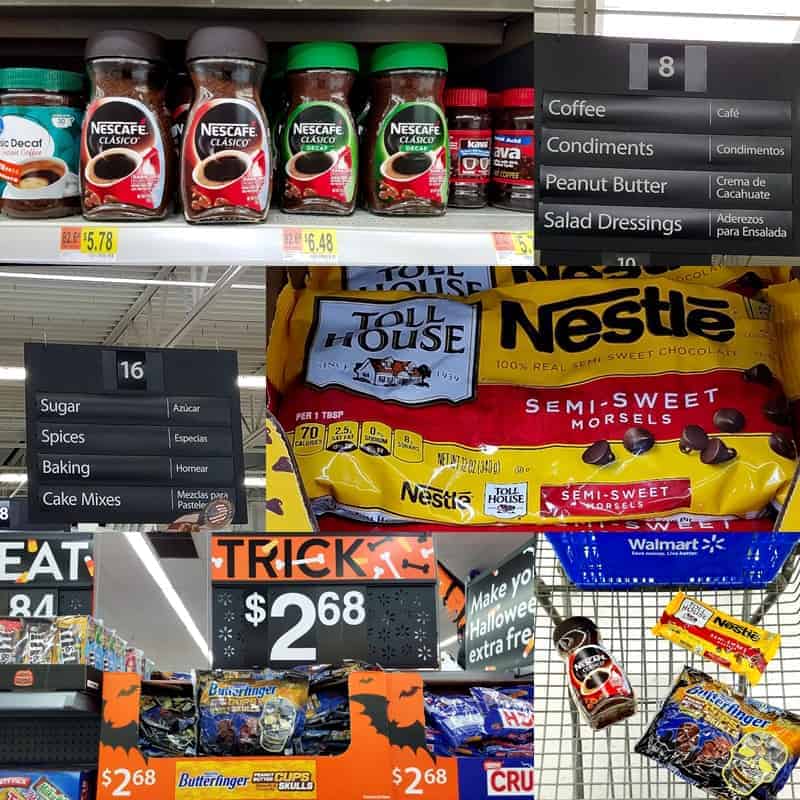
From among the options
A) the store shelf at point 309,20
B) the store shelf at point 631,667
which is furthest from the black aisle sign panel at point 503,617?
the store shelf at point 309,20

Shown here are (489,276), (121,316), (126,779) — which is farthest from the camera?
(121,316)

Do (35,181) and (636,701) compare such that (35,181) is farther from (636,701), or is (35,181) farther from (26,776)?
(636,701)

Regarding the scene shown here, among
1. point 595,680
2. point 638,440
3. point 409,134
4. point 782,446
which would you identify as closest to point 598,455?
point 638,440

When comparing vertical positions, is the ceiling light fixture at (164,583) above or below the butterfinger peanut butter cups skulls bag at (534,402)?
below

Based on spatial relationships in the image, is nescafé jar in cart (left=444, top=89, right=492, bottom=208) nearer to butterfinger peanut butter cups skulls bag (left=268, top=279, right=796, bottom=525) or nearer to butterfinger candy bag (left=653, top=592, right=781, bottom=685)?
butterfinger peanut butter cups skulls bag (left=268, top=279, right=796, bottom=525)

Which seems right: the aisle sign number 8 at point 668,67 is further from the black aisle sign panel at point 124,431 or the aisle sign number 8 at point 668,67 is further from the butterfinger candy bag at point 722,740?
the butterfinger candy bag at point 722,740

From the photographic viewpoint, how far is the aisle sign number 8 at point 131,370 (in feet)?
6.74

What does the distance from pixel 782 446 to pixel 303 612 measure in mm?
948

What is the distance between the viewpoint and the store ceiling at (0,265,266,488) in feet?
7.78

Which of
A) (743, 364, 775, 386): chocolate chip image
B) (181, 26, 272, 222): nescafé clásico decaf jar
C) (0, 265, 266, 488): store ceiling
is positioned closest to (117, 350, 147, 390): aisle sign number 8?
(0, 265, 266, 488): store ceiling

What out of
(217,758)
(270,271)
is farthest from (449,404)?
(217,758)

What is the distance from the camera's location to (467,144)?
6.78ft

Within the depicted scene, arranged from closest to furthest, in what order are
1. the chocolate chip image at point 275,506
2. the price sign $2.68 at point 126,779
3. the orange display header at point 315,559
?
the price sign $2.68 at point 126,779, the orange display header at point 315,559, the chocolate chip image at point 275,506

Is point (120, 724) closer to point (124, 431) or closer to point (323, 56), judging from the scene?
point (124, 431)
